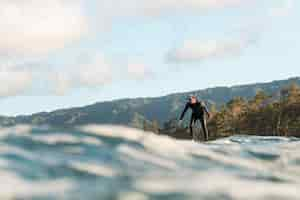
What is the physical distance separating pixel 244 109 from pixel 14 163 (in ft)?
457

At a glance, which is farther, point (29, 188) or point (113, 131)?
point (113, 131)

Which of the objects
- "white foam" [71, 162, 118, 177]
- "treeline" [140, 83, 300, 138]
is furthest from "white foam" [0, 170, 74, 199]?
"treeline" [140, 83, 300, 138]

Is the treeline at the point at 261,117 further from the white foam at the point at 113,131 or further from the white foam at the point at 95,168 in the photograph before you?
the white foam at the point at 95,168

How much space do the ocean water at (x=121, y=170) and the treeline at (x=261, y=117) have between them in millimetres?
116408

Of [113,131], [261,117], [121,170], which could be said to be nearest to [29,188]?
[121,170]

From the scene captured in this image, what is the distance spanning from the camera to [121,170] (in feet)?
22.6

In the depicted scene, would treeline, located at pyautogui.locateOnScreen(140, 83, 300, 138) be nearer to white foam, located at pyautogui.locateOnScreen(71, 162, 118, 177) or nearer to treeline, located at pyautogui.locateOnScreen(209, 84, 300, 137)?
treeline, located at pyautogui.locateOnScreen(209, 84, 300, 137)

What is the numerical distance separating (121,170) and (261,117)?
425ft

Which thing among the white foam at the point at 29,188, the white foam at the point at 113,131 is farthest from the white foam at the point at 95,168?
the white foam at the point at 113,131

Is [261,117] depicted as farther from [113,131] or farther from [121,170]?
[121,170]

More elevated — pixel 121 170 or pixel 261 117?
pixel 121 170

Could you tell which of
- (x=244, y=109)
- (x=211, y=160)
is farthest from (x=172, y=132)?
(x=211, y=160)

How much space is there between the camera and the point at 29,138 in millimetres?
8273

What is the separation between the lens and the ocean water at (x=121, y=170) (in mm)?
6215
